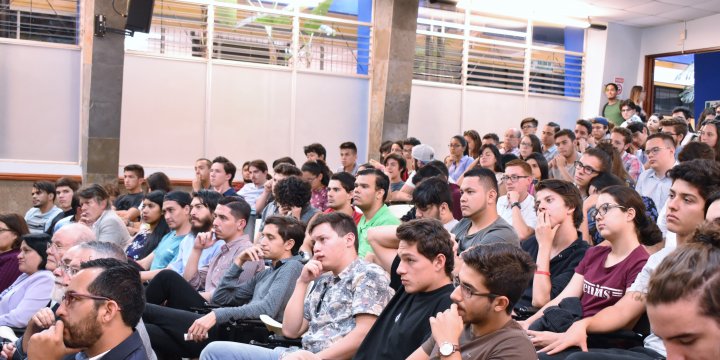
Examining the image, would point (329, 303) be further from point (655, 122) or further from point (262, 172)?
point (655, 122)

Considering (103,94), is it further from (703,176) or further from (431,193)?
(703,176)

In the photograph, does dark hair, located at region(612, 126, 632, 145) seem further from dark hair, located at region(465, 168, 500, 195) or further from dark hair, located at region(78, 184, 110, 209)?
dark hair, located at region(78, 184, 110, 209)

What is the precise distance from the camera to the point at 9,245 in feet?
17.4

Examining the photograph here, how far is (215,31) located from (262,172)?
3334mm

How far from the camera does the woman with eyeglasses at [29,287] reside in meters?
4.37

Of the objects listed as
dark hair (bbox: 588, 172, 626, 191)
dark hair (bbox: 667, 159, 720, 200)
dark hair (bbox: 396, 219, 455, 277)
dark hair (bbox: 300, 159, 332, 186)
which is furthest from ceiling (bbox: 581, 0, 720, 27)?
dark hair (bbox: 396, 219, 455, 277)

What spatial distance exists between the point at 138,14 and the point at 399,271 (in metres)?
6.18

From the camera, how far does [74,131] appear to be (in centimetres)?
936

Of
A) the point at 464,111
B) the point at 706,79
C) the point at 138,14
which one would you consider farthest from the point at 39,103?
the point at 706,79

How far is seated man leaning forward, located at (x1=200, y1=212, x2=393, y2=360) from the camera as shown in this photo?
3.22 meters

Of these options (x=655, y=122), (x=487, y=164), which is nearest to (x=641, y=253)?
(x=487, y=164)

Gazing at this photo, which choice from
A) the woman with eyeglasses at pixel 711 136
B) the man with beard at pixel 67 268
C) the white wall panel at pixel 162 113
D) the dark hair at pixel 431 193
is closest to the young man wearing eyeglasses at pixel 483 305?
the man with beard at pixel 67 268

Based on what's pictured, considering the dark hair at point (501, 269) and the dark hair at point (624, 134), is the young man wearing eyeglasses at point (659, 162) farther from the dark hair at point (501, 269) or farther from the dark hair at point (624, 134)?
the dark hair at point (501, 269)

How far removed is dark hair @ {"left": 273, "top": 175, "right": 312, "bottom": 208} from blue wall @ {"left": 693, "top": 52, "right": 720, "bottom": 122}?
9759 millimetres
